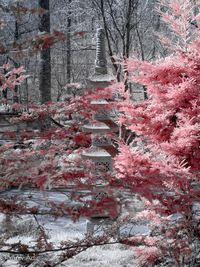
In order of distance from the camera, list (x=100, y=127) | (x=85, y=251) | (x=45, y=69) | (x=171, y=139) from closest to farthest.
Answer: (x=171, y=139) < (x=85, y=251) < (x=100, y=127) < (x=45, y=69)

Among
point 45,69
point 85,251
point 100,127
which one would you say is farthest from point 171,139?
point 45,69

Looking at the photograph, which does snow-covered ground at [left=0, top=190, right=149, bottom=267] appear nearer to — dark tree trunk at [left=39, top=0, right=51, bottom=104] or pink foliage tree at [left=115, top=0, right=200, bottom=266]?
pink foliage tree at [left=115, top=0, right=200, bottom=266]

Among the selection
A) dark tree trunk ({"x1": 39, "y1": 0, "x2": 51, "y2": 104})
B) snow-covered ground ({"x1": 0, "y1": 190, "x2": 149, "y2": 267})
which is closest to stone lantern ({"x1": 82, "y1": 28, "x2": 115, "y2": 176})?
snow-covered ground ({"x1": 0, "y1": 190, "x2": 149, "y2": 267})

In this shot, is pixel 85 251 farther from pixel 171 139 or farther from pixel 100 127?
pixel 171 139

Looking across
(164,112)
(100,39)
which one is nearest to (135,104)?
(164,112)

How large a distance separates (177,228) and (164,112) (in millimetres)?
1489

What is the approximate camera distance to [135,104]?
556 centimetres

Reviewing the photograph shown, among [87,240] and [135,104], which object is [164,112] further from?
[87,240]

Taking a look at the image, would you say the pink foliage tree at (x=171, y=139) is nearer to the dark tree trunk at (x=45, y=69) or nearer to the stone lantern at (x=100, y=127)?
the stone lantern at (x=100, y=127)

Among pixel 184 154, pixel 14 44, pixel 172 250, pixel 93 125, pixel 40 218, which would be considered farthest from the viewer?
pixel 40 218

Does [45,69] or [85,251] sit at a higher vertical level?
[45,69]

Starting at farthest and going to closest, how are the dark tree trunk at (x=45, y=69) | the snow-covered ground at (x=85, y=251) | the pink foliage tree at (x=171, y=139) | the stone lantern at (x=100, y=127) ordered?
the dark tree trunk at (x=45, y=69), the stone lantern at (x=100, y=127), the snow-covered ground at (x=85, y=251), the pink foliage tree at (x=171, y=139)

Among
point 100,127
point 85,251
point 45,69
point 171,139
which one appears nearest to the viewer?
point 171,139

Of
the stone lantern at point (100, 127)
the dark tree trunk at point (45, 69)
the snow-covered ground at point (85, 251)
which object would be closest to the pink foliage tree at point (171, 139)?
the snow-covered ground at point (85, 251)
